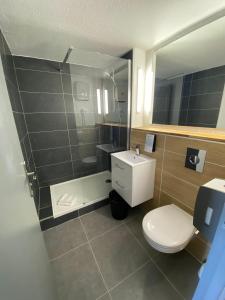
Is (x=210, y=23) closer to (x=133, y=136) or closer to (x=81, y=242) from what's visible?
(x=133, y=136)

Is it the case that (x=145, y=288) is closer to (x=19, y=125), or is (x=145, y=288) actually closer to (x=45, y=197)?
(x=45, y=197)

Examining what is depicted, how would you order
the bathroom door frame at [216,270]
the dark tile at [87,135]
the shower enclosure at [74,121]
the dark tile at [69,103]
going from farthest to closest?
the dark tile at [87,135]
the dark tile at [69,103]
the shower enclosure at [74,121]
the bathroom door frame at [216,270]

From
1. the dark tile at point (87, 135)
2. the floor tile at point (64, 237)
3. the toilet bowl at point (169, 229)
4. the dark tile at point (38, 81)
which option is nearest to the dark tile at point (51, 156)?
the dark tile at point (87, 135)

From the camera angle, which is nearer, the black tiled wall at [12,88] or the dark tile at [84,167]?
the black tiled wall at [12,88]

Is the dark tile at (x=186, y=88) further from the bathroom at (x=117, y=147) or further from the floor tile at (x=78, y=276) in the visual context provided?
the floor tile at (x=78, y=276)

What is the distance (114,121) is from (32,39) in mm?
1482

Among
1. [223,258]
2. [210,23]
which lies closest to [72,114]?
[210,23]

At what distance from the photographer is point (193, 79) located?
144 cm

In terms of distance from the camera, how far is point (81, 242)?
1.48 metres

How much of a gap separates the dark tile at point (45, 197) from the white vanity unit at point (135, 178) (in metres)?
1.04

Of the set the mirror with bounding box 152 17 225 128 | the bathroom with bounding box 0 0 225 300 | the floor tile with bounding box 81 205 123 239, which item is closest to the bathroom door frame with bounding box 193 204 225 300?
the bathroom with bounding box 0 0 225 300

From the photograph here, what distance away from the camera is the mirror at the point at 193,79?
1246 millimetres

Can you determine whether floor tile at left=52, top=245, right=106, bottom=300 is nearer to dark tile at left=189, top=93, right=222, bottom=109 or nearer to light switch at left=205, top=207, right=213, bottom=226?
light switch at left=205, top=207, right=213, bottom=226

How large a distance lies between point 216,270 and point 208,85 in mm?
1504
